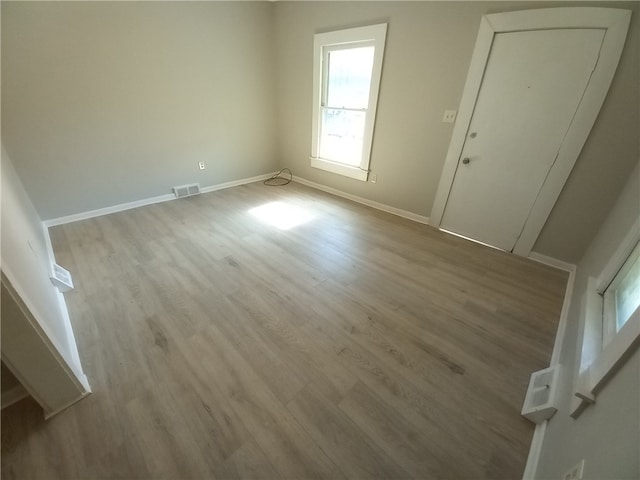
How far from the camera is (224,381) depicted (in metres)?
1.36

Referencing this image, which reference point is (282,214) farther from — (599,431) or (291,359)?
(599,431)

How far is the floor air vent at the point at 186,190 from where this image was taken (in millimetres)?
3498

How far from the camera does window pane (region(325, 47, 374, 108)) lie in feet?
9.97

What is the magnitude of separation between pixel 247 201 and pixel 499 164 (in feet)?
9.55

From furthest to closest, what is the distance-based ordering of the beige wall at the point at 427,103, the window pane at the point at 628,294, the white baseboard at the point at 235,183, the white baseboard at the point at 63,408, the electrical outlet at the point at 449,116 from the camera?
the white baseboard at the point at 235,183 → the electrical outlet at the point at 449,116 → the beige wall at the point at 427,103 → the white baseboard at the point at 63,408 → the window pane at the point at 628,294

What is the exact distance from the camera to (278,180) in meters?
4.41

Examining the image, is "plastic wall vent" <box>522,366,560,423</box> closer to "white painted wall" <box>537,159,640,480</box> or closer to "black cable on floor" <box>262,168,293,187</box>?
"white painted wall" <box>537,159,640,480</box>

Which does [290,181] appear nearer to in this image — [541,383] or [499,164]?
[499,164]

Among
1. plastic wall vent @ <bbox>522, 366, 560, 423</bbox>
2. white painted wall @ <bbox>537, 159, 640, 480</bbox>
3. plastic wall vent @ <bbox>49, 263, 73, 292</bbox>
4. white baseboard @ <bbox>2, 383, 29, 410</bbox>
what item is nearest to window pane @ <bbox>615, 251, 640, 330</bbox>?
white painted wall @ <bbox>537, 159, 640, 480</bbox>

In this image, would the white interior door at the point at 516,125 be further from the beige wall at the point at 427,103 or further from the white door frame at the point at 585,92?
the beige wall at the point at 427,103

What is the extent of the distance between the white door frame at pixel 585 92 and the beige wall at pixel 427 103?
6 cm

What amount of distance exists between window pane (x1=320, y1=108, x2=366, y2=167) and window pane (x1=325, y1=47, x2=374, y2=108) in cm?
12

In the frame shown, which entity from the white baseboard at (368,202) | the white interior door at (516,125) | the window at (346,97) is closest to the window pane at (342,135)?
the window at (346,97)

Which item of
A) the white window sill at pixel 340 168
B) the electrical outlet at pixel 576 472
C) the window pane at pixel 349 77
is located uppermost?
the window pane at pixel 349 77
